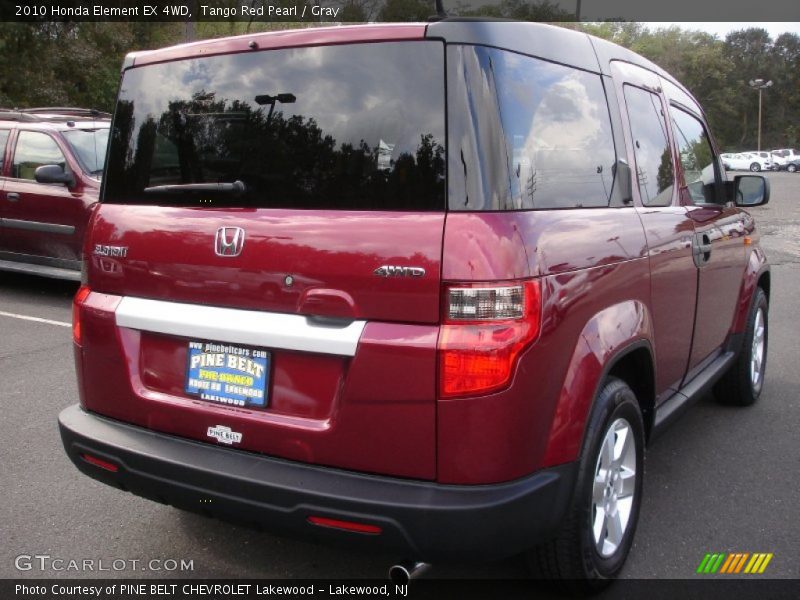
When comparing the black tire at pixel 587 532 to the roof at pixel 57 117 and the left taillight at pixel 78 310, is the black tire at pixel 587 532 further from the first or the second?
the roof at pixel 57 117

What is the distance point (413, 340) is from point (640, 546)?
168cm

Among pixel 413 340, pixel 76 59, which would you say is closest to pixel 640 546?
pixel 413 340

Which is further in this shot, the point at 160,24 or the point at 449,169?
the point at 160,24

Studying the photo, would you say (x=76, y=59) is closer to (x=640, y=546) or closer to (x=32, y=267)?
(x=32, y=267)

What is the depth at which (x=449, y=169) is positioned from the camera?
232cm

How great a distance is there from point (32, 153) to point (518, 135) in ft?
24.8

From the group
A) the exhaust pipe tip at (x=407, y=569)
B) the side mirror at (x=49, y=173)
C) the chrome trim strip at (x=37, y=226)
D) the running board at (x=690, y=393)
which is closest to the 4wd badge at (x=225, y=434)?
the exhaust pipe tip at (x=407, y=569)

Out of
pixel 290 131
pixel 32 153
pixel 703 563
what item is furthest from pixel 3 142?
pixel 703 563

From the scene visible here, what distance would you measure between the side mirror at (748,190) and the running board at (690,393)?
0.91 meters

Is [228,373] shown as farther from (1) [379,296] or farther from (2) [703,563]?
(2) [703,563]

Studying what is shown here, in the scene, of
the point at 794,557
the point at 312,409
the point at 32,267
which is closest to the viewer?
the point at 312,409

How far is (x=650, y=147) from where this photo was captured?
3527 mm

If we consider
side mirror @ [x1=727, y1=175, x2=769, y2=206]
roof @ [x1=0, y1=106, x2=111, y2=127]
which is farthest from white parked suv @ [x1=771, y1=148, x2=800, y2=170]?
side mirror @ [x1=727, y1=175, x2=769, y2=206]

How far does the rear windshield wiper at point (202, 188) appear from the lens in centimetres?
264
